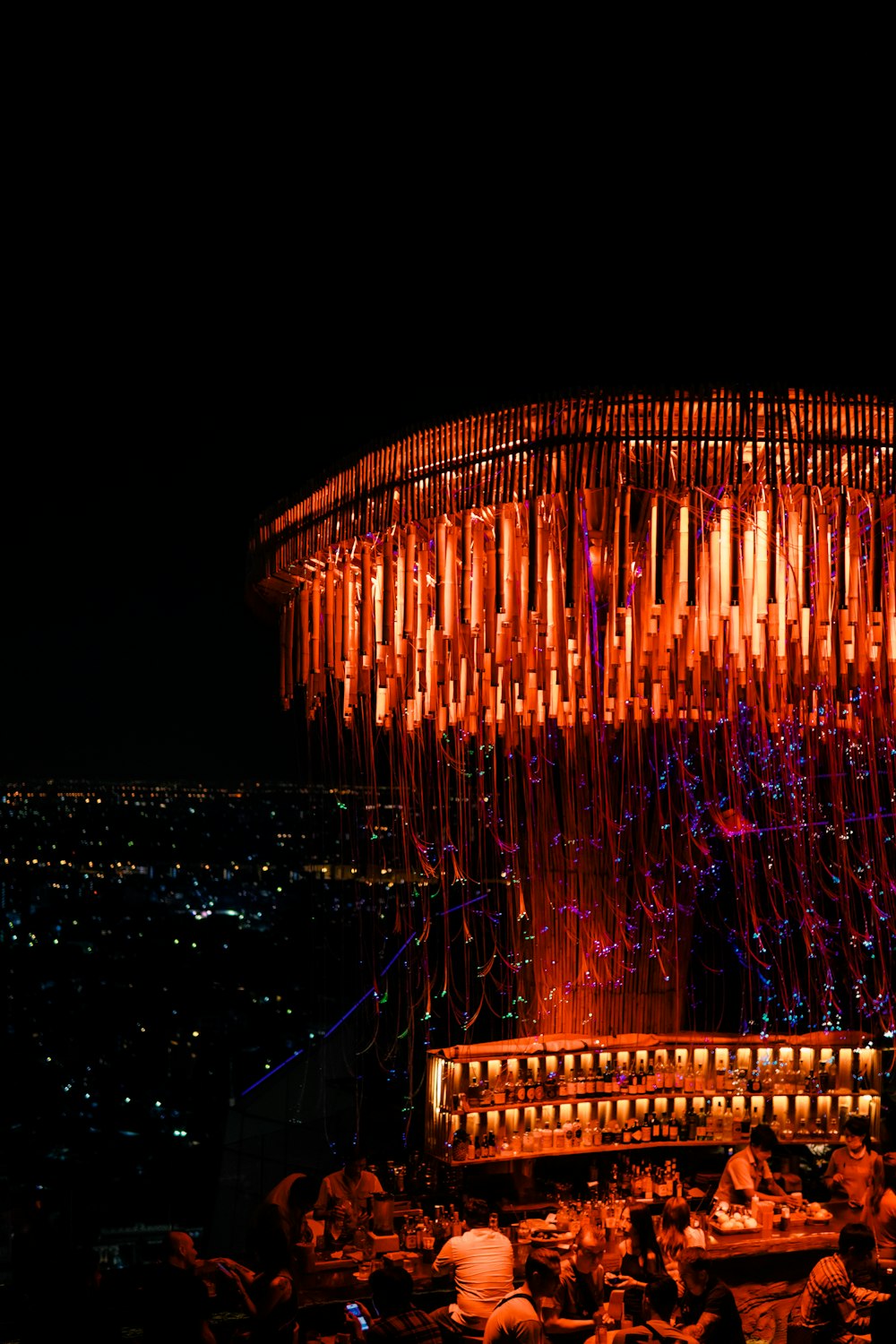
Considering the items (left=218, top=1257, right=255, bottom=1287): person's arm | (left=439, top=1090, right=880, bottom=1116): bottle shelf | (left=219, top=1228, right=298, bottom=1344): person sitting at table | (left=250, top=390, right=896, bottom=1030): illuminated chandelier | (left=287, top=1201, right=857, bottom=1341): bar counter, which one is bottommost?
(left=287, top=1201, right=857, bottom=1341): bar counter

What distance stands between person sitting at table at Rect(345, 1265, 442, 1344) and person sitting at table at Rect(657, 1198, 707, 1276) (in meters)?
2.16

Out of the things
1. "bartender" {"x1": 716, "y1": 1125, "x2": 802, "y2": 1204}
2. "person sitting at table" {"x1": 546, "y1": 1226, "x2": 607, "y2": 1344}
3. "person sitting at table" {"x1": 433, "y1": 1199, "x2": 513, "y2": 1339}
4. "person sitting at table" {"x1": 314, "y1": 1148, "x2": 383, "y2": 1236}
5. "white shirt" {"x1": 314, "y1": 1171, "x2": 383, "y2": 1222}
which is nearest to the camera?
"person sitting at table" {"x1": 546, "y1": 1226, "x2": 607, "y2": 1344}

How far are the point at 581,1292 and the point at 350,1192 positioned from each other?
1.42 metres

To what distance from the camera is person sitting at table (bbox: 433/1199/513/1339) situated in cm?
494

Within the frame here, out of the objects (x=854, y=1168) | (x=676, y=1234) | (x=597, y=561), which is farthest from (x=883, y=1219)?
(x=597, y=561)

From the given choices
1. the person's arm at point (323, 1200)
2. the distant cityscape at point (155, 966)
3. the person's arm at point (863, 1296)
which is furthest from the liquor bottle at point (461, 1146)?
the person's arm at point (863, 1296)

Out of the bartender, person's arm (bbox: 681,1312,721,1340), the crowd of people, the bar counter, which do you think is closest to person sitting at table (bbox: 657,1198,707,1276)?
the crowd of people

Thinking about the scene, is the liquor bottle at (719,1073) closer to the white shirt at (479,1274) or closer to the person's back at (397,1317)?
the white shirt at (479,1274)

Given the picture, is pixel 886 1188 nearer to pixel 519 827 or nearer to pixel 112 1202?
pixel 519 827

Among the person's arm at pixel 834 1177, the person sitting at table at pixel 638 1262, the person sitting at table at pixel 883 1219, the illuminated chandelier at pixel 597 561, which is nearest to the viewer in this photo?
the illuminated chandelier at pixel 597 561

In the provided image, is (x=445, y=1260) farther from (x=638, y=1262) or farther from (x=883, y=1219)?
(x=883, y=1219)

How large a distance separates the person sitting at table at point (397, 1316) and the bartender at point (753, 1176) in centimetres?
305

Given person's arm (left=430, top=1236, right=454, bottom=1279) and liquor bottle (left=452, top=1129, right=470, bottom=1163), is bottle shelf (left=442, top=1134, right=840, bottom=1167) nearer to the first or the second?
liquor bottle (left=452, top=1129, right=470, bottom=1163)

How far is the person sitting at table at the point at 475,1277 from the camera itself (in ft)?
16.2
